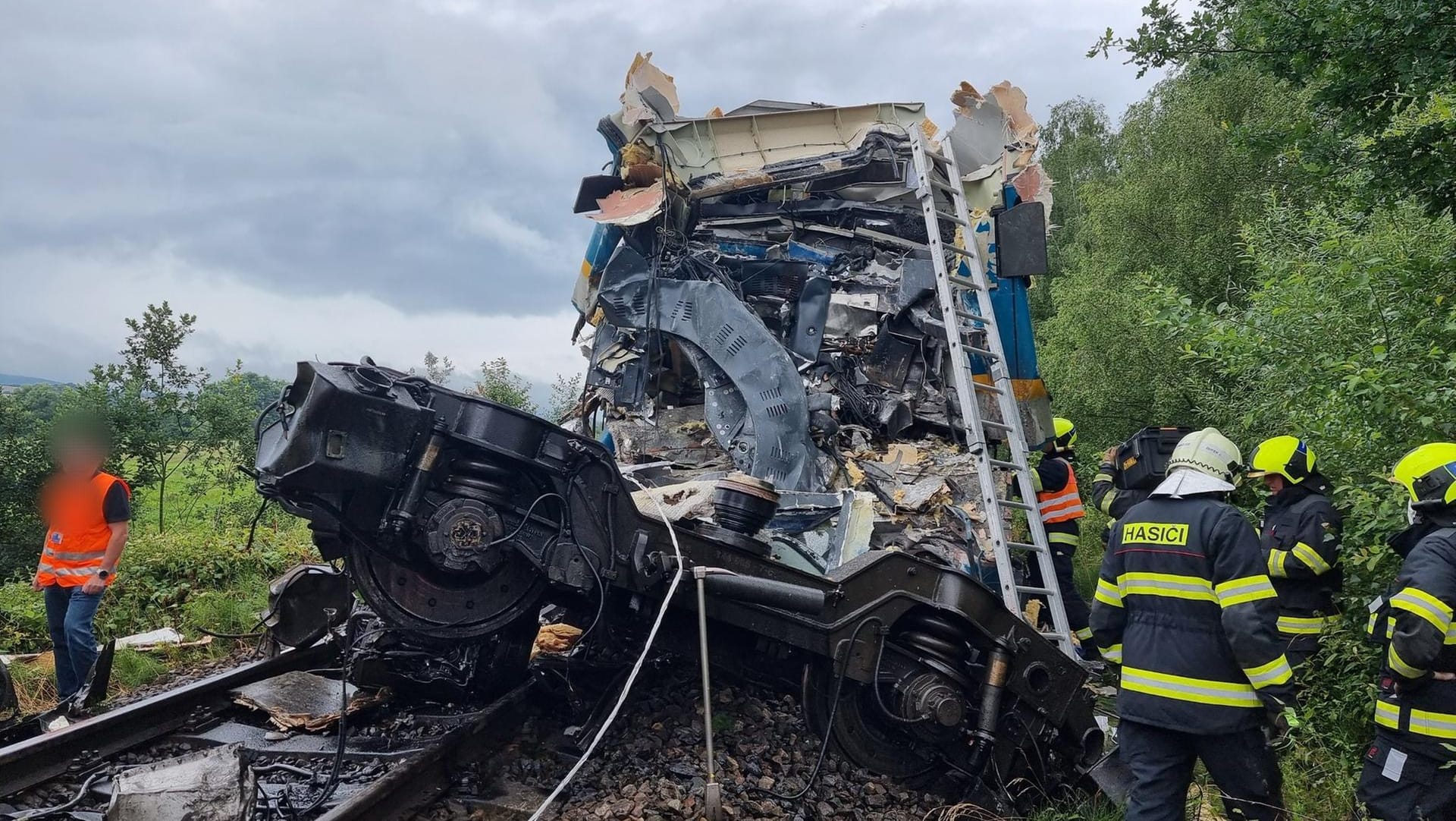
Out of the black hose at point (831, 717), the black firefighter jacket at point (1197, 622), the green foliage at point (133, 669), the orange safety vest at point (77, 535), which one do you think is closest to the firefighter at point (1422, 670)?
the black firefighter jacket at point (1197, 622)

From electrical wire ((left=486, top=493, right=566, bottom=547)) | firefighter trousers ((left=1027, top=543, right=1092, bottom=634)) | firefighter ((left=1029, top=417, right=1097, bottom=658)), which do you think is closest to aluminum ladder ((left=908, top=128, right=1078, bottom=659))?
firefighter trousers ((left=1027, top=543, right=1092, bottom=634))

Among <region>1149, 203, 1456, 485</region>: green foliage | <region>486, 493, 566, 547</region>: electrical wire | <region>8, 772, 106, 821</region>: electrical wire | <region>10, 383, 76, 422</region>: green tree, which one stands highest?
<region>1149, 203, 1456, 485</region>: green foliage

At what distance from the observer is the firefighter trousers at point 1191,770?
9.83 ft

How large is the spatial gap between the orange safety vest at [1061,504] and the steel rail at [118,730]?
5533 mm

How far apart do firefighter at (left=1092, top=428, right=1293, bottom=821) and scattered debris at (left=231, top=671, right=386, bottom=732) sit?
3287mm

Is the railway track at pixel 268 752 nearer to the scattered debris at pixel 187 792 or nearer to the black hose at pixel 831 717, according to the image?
the scattered debris at pixel 187 792

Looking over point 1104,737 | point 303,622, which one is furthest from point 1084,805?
point 303,622

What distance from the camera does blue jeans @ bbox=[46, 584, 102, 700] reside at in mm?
4957

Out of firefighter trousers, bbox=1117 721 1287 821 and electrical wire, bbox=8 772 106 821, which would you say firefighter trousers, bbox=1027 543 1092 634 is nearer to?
firefighter trousers, bbox=1117 721 1287 821

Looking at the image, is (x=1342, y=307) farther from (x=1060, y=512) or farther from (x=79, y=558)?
(x=79, y=558)

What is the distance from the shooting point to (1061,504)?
284 inches

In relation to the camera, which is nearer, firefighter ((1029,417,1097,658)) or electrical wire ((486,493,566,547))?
electrical wire ((486,493,566,547))

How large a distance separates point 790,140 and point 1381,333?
4.98 m

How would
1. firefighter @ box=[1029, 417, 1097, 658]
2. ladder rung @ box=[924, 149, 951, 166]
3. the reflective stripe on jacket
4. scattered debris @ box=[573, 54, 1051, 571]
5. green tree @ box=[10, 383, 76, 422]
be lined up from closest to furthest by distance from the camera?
the reflective stripe on jacket → scattered debris @ box=[573, 54, 1051, 571] → ladder rung @ box=[924, 149, 951, 166] → firefighter @ box=[1029, 417, 1097, 658] → green tree @ box=[10, 383, 76, 422]
